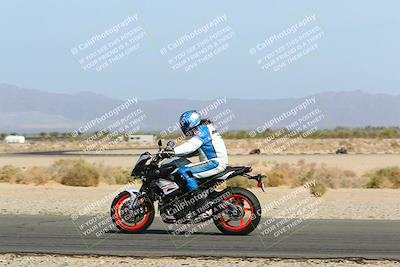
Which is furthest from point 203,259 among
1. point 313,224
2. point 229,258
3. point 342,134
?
point 342,134

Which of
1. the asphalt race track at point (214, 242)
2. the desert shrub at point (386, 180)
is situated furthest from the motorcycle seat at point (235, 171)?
the desert shrub at point (386, 180)

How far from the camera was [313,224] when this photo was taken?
13.7 meters

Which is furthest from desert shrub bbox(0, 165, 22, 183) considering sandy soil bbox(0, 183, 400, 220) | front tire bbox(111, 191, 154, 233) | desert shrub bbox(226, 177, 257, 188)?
front tire bbox(111, 191, 154, 233)

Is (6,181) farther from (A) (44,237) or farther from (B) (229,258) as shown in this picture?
(B) (229,258)

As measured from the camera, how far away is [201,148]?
1224 centimetres

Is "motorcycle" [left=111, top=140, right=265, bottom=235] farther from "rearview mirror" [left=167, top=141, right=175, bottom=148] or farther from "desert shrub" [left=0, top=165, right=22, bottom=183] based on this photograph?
"desert shrub" [left=0, top=165, right=22, bottom=183]

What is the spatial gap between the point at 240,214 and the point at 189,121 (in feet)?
5.13

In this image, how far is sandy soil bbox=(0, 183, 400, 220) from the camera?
17.1m

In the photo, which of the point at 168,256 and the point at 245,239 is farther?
the point at 245,239

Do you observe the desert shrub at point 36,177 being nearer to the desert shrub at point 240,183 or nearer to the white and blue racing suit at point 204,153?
the desert shrub at point 240,183

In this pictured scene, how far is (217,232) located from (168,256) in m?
2.47

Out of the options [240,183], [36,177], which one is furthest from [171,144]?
[36,177]

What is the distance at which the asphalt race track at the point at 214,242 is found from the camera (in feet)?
34.6

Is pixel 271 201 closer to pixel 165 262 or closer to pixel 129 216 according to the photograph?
pixel 129 216
